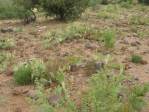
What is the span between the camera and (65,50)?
744cm

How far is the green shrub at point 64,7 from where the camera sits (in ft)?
33.8

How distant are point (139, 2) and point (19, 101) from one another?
1129 centimetres

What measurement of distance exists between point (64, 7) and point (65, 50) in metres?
3.07

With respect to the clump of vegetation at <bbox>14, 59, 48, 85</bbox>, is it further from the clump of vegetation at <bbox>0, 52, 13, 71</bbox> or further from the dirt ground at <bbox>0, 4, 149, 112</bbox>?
the clump of vegetation at <bbox>0, 52, 13, 71</bbox>

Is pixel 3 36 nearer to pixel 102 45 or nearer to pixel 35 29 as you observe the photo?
pixel 35 29

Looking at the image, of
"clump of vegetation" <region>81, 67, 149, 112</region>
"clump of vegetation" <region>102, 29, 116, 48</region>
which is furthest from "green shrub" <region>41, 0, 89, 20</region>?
"clump of vegetation" <region>81, 67, 149, 112</region>

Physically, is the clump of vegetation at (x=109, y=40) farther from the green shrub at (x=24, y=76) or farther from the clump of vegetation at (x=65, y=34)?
the green shrub at (x=24, y=76)

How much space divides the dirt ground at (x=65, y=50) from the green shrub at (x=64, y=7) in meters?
0.23

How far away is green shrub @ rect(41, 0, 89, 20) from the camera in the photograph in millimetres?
10289

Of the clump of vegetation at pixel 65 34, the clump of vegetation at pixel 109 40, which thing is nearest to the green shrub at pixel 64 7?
the clump of vegetation at pixel 65 34

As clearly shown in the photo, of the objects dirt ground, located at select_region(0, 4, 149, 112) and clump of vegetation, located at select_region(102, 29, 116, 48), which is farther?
clump of vegetation, located at select_region(102, 29, 116, 48)

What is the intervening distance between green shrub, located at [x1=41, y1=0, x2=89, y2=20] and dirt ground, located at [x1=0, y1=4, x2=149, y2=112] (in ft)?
0.77

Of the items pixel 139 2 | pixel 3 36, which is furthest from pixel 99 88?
pixel 139 2

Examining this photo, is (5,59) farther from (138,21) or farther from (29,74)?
(138,21)
